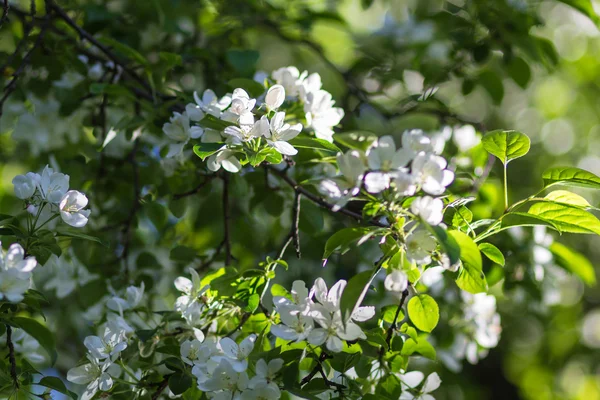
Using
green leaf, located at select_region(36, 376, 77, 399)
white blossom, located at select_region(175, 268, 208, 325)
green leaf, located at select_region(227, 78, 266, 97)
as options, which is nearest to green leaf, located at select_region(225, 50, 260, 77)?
green leaf, located at select_region(227, 78, 266, 97)

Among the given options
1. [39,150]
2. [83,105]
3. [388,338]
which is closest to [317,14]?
[83,105]

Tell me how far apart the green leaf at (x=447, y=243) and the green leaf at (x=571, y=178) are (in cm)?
28

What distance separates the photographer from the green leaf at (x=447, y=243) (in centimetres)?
76

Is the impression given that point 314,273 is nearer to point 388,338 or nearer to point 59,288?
point 59,288

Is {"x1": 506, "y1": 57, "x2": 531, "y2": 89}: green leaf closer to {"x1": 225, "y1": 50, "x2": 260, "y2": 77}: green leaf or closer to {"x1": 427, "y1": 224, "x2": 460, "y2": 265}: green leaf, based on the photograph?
{"x1": 225, "y1": 50, "x2": 260, "y2": 77}: green leaf

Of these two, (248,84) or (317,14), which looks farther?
(317,14)

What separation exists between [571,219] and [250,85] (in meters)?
0.61

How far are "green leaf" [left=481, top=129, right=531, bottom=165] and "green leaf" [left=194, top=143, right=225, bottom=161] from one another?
41 cm

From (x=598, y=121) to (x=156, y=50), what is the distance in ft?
11.0

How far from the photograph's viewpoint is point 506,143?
3.20 feet

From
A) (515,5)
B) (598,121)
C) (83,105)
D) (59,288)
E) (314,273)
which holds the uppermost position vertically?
(515,5)

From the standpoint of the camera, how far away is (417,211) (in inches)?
32.8

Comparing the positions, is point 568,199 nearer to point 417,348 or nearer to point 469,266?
point 469,266

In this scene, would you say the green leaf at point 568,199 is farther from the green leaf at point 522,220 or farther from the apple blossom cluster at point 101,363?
the apple blossom cluster at point 101,363
